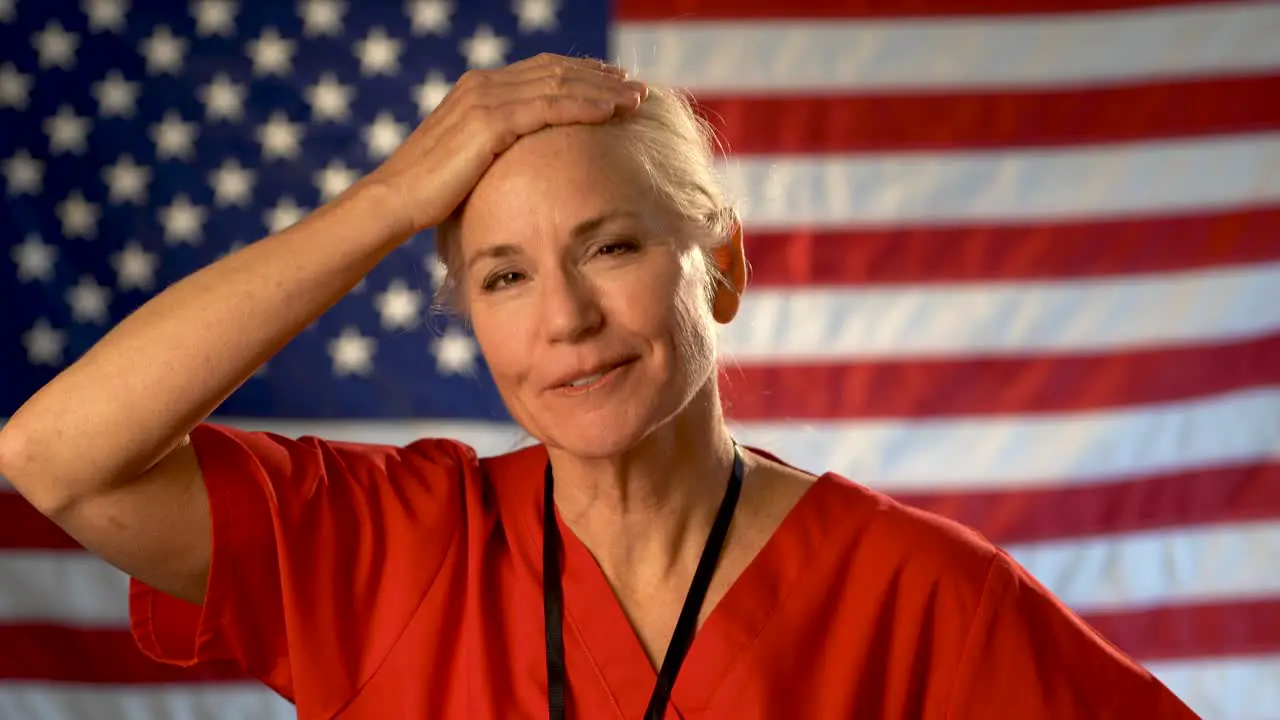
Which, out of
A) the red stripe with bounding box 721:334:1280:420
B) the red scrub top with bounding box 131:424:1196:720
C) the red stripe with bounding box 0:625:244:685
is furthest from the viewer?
the red stripe with bounding box 721:334:1280:420

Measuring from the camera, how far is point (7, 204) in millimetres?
2367

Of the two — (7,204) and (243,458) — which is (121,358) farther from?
(7,204)

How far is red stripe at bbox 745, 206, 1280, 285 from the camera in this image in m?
2.47

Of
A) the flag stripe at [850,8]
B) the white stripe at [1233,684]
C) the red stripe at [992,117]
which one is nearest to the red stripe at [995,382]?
the red stripe at [992,117]

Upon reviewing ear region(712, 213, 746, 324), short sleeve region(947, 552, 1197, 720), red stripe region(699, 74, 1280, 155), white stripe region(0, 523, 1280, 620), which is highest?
red stripe region(699, 74, 1280, 155)

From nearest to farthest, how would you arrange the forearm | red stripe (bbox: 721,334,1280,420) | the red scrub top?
the forearm
the red scrub top
red stripe (bbox: 721,334,1280,420)

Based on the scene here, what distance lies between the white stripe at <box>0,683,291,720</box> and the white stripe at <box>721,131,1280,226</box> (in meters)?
1.29

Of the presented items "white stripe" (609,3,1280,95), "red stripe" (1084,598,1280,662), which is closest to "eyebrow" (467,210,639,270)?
"white stripe" (609,3,1280,95)

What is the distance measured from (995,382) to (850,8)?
0.78m

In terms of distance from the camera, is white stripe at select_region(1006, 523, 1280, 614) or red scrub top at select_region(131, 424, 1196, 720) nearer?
red scrub top at select_region(131, 424, 1196, 720)

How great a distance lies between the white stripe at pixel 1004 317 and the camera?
247cm

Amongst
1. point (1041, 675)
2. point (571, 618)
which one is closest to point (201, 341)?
point (571, 618)

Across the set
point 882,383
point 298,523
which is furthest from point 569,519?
point 882,383

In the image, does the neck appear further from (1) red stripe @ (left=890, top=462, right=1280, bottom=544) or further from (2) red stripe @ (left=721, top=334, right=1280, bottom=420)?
(1) red stripe @ (left=890, top=462, right=1280, bottom=544)
